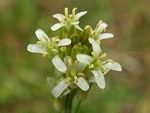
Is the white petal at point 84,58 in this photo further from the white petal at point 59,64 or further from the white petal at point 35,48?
the white petal at point 35,48

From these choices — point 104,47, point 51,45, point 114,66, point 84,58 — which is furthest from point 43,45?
point 104,47

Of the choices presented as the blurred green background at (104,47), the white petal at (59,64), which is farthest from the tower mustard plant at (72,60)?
the blurred green background at (104,47)

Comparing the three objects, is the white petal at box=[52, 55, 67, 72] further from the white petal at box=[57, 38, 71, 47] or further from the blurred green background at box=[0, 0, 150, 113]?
the blurred green background at box=[0, 0, 150, 113]

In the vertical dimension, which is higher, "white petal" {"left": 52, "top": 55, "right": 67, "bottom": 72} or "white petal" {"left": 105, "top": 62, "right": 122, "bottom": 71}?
"white petal" {"left": 52, "top": 55, "right": 67, "bottom": 72}

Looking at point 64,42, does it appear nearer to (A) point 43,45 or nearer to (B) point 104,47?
(A) point 43,45

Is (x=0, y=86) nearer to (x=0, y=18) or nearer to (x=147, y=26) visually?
(x=0, y=18)

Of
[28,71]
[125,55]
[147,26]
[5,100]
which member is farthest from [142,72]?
[5,100]

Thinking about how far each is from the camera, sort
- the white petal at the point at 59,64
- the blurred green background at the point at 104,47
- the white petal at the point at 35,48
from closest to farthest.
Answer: the white petal at the point at 59,64
the white petal at the point at 35,48
the blurred green background at the point at 104,47

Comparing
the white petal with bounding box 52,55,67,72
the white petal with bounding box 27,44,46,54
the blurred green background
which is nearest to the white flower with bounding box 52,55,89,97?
the white petal with bounding box 52,55,67,72
